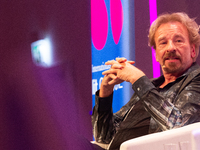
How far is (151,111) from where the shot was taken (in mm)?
1117

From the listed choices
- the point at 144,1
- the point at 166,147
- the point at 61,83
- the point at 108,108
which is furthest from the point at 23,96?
the point at 144,1

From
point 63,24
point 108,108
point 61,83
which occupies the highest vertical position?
point 63,24

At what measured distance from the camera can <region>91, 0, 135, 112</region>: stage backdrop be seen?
206 cm

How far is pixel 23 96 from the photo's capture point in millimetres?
1396

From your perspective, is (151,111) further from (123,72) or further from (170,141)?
(170,141)

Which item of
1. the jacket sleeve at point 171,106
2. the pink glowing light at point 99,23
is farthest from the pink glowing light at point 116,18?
the jacket sleeve at point 171,106

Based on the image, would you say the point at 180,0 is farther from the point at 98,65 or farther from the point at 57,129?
the point at 57,129

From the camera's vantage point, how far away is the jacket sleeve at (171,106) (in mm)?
1070

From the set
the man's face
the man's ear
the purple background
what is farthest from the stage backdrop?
the man's ear

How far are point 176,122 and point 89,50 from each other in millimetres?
1065

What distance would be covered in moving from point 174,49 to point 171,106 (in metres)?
0.46

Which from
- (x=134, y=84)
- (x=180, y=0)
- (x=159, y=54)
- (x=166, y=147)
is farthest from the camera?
(x=180, y=0)

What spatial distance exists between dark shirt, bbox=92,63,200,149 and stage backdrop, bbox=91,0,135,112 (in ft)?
1.72

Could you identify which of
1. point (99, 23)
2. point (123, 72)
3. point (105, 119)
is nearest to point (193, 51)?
point (123, 72)
